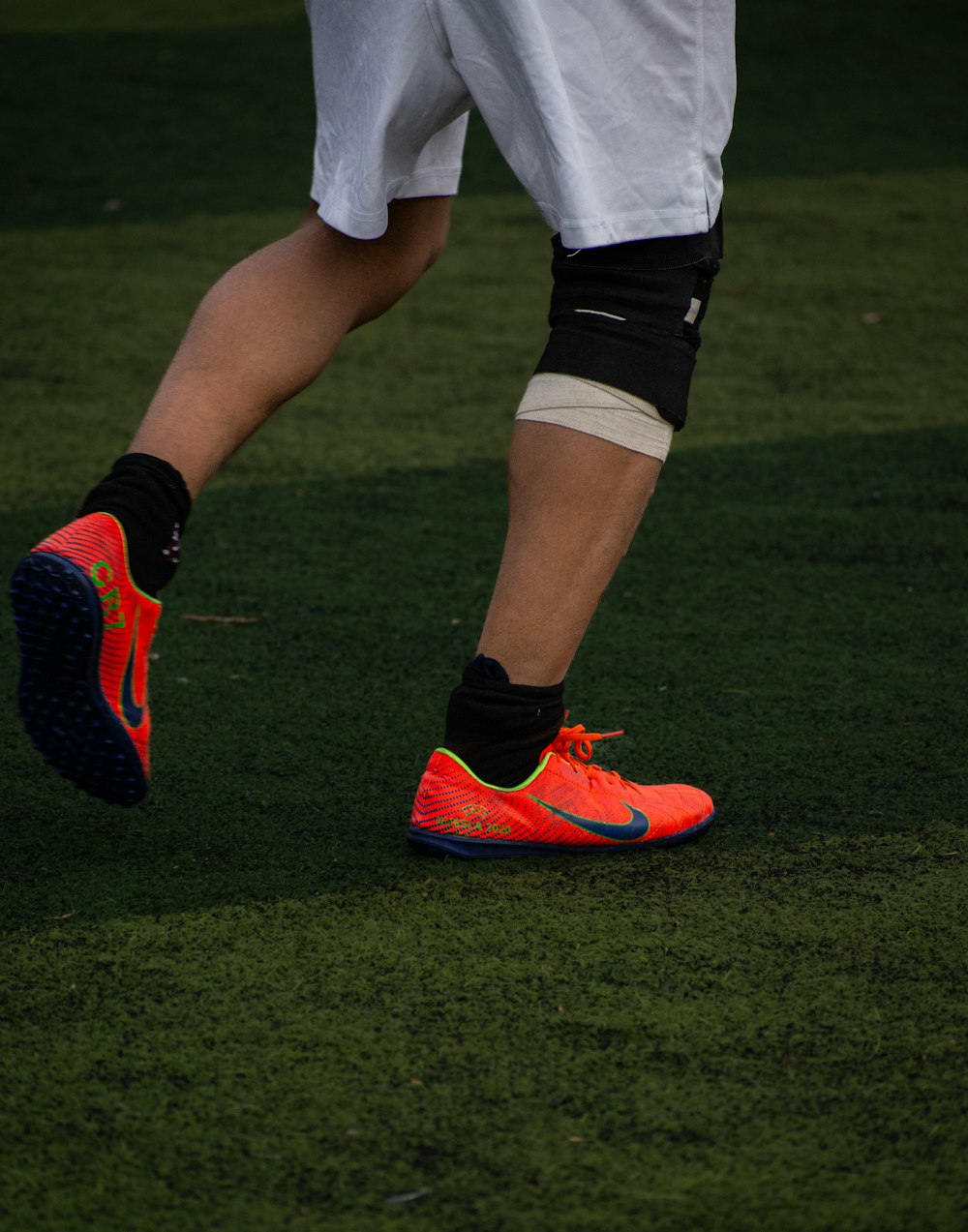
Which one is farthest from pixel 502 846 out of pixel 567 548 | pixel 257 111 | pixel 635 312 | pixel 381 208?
pixel 257 111

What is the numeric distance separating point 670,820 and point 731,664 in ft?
1.85

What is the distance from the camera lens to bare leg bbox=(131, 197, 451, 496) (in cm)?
150

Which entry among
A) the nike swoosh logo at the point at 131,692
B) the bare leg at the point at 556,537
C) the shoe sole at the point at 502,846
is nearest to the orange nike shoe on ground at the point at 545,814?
the shoe sole at the point at 502,846

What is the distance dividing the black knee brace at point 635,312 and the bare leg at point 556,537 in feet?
0.23

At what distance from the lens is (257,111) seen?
23.6 ft

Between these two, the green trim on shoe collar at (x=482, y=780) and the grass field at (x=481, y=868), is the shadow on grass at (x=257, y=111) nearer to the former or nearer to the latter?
the grass field at (x=481, y=868)

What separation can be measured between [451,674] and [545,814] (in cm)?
52

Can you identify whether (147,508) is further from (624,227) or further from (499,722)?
(624,227)

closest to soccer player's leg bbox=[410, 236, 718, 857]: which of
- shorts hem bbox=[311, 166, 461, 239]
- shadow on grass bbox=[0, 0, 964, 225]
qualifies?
shorts hem bbox=[311, 166, 461, 239]

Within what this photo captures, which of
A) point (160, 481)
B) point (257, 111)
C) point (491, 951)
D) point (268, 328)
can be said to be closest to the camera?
point (491, 951)

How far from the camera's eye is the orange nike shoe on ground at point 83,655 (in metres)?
1.31

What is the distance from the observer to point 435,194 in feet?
5.33

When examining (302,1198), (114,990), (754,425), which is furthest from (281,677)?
(754,425)

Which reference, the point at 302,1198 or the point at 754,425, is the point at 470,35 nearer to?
the point at 302,1198
